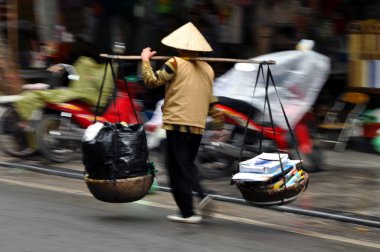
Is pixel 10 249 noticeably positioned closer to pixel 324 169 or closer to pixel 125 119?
pixel 125 119

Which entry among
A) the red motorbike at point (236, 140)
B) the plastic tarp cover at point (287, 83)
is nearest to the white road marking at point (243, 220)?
the red motorbike at point (236, 140)

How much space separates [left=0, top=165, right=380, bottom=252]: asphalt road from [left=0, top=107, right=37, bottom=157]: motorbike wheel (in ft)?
5.65

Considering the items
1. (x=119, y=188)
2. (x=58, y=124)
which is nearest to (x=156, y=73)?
(x=119, y=188)

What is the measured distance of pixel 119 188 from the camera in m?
6.36

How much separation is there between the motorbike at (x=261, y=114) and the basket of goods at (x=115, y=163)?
7.42ft

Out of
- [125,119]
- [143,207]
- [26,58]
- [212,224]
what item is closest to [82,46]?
[26,58]

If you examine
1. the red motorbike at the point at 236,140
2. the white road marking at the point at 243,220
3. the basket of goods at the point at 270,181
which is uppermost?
the basket of goods at the point at 270,181

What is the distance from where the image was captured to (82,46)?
13164 millimetres

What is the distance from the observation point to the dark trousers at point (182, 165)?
21.2 feet

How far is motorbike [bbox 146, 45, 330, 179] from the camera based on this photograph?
28.5ft

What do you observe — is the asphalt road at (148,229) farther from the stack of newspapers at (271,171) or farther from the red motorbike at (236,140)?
the red motorbike at (236,140)

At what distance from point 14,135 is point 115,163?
3677mm

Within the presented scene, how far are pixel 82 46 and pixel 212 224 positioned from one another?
7231 mm

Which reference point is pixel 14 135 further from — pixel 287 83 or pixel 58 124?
pixel 287 83
